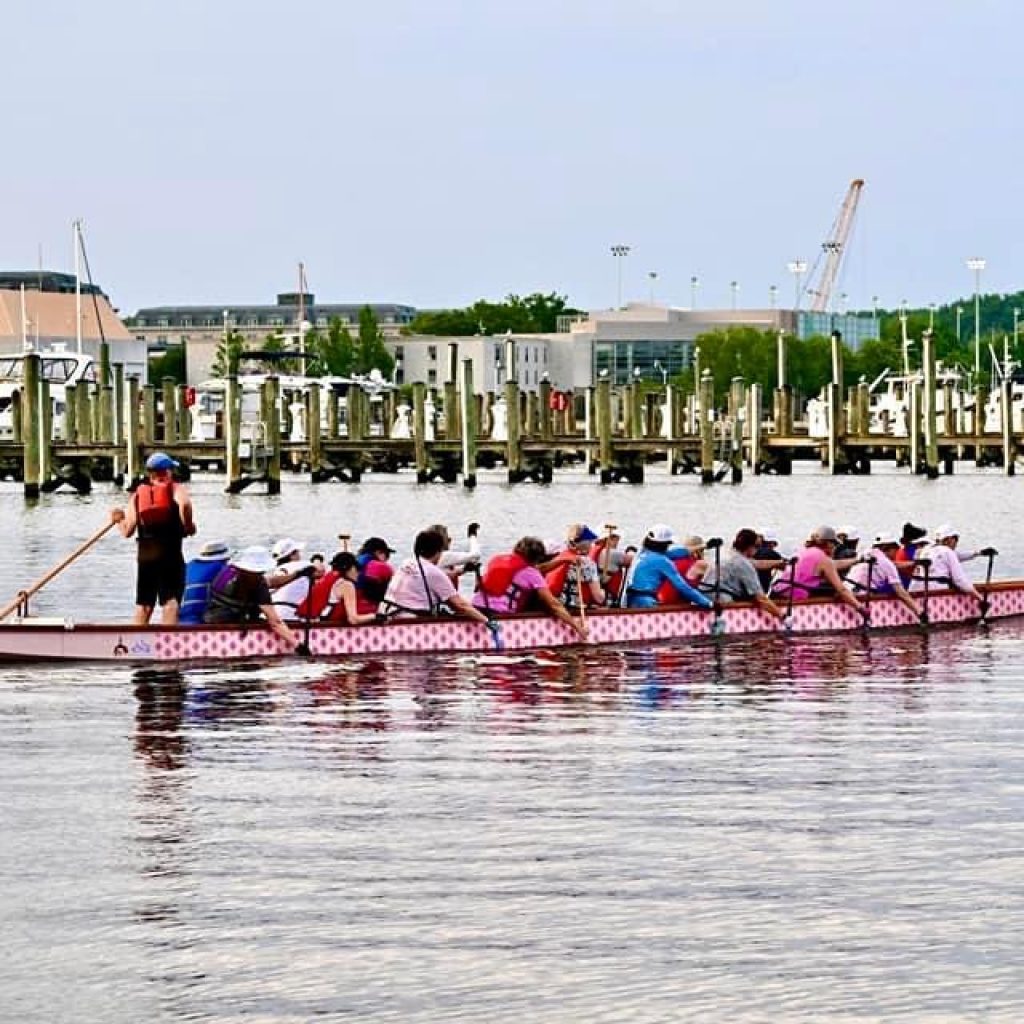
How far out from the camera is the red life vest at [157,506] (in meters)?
31.0

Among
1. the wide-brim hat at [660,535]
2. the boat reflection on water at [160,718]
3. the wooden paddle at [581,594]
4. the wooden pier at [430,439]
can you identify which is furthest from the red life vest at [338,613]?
the wooden pier at [430,439]

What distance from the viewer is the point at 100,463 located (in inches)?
3927

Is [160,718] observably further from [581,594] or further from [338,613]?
[581,594]

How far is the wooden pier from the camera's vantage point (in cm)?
9338

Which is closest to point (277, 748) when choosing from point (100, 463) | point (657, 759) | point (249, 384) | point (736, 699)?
point (657, 759)

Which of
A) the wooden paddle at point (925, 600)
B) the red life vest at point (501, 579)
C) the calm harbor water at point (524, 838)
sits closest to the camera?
the calm harbor water at point (524, 838)

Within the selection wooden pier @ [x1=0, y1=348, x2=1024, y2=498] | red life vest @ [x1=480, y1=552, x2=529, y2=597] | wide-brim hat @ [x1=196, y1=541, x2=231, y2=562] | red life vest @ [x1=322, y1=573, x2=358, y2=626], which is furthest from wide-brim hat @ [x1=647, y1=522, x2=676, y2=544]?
wooden pier @ [x1=0, y1=348, x2=1024, y2=498]

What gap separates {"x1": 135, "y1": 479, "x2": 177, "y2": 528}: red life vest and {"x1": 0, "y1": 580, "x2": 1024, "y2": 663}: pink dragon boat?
158 centimetres

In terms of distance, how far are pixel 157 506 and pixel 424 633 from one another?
429cm

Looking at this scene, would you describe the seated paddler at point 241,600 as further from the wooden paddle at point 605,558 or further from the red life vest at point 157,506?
the wooden paddle at point 605,558

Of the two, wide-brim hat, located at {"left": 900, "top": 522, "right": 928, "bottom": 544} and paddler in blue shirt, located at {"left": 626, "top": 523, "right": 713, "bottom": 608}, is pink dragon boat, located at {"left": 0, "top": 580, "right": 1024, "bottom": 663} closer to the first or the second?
paddler in blue shirt, located at {"left": 626, "top": 523, "right": 713, "bottom": 608}

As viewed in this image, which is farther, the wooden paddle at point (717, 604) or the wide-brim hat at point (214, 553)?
the wooden paddle at point (717, 604)

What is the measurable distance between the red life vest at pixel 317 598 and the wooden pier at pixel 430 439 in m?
50.5

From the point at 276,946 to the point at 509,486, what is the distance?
85702 mm
